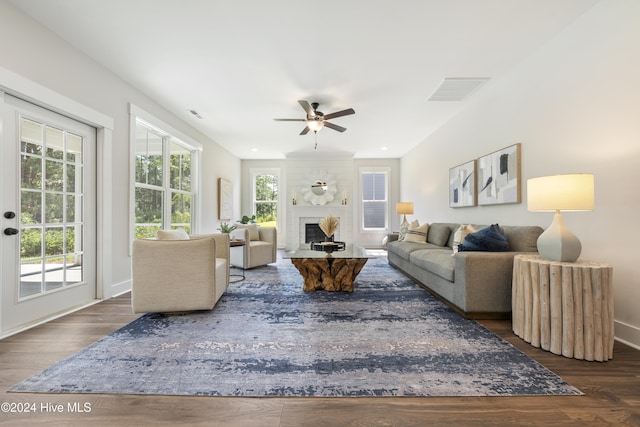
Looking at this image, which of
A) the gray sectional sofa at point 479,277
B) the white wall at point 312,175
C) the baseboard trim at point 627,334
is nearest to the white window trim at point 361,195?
the white wall at point 312,175

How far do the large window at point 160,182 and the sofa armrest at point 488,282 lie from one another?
411 cm

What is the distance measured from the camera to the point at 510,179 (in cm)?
320

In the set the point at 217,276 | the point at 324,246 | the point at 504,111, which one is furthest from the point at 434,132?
the point at 217,276

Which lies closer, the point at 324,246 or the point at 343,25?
the point at 343,25

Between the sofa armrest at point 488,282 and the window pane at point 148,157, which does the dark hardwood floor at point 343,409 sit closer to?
the sofa armrest at point 488,282

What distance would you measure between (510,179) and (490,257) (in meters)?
1.28

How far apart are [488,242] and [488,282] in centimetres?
45

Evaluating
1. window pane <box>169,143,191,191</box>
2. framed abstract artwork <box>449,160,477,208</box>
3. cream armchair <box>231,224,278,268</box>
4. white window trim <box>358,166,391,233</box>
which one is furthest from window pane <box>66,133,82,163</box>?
white window trim <box>358,166,391,233</box>

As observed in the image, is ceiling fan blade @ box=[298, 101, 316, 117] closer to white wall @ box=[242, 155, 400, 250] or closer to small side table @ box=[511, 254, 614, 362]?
small side table @ box=[511, 254, 614, 362]

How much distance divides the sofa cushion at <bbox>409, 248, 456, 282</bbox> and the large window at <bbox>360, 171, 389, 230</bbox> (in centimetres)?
410

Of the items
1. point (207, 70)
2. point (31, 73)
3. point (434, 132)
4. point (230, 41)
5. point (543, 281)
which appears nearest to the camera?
point (543, 281)

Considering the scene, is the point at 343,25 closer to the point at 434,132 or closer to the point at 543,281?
the point at 543,281

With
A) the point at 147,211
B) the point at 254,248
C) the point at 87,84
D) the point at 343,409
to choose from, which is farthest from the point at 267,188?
the point at 343,409

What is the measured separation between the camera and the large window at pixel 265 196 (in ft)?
26.3
